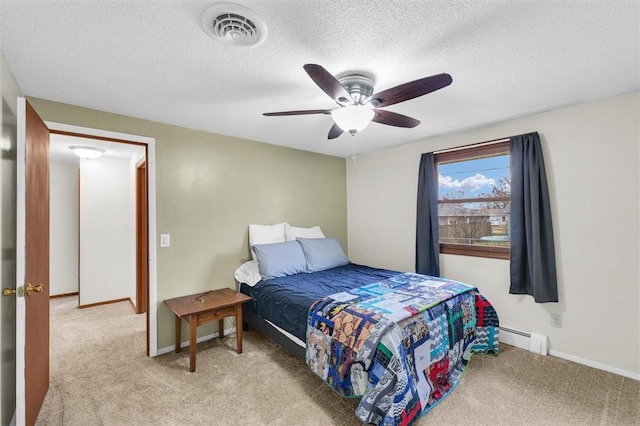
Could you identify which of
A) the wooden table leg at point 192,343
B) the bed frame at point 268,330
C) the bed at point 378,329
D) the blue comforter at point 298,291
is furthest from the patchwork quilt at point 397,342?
the wooden table leg at point 192,343

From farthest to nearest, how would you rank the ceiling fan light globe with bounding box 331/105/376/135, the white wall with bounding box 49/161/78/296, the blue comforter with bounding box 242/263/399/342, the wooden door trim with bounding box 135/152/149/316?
1. the white wall with bounding box 49/161/78/296
2. the wooden door trim with bounding box 135/152/149/316
3. the blue comforter with bounding box 242/263/399/342
4. the ceiling fan light globe with bounding box 331/105/376/135

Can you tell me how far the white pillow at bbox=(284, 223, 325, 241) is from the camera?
3778 millimetres

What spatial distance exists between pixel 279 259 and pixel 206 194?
1105 millimetres

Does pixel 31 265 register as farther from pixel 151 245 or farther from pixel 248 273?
pixel 248 273

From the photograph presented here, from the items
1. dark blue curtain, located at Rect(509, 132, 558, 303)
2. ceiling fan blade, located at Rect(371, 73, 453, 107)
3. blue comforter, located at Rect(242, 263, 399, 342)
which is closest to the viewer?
ceiling fan blade, located at Rect(371, 73, 453, 107)

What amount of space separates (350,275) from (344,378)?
131 centimetres

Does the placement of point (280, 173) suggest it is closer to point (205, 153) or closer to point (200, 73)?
point (205, 153)

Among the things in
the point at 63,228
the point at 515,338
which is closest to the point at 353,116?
the point at 515,338

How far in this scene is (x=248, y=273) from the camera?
A: 10.7 ft

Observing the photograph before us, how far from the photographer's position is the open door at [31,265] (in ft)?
4.99

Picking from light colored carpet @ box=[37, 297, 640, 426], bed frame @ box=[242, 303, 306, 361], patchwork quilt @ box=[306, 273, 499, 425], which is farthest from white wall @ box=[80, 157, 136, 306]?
patchwork quilt @ box=[306, 273, 499, 425]

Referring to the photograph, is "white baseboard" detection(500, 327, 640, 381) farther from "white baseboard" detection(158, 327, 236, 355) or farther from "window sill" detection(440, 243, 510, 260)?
"white baseboard" detection(158, 327, 236, 355)

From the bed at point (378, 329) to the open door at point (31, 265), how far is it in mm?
1628

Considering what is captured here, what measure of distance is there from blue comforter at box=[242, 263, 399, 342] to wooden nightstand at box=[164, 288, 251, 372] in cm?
19
